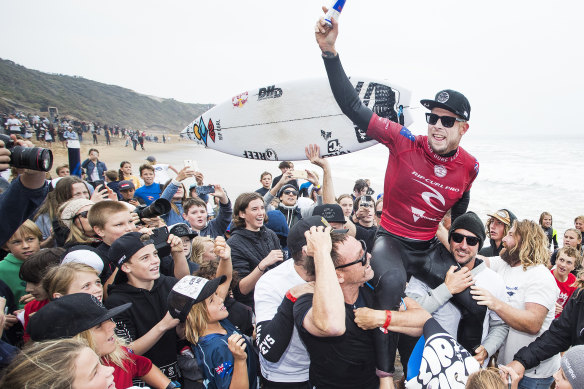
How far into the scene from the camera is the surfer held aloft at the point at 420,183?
8.48 ft

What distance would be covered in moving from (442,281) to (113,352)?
238 cm

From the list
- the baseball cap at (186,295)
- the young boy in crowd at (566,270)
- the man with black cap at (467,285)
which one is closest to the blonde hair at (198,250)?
the baseball cap at (186,295)

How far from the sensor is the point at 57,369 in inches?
55.3

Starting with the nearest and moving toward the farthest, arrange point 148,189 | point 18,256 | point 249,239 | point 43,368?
point 43,368
point 18,256
point 249,239
point 148,189

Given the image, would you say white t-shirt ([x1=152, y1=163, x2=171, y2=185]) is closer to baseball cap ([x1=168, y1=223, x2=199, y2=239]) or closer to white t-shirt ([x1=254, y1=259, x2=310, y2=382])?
baseball cap ([x1=168, y1=223, x2=199, y2=239])

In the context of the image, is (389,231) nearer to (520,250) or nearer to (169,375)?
(520,250)

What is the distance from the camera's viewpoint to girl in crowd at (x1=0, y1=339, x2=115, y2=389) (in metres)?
1.37

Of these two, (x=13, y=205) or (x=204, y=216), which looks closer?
(x=13, y=205)

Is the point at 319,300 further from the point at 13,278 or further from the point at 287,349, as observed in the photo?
the point at 13,278

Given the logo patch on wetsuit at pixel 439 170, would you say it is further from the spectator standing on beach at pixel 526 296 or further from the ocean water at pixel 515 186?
the ocean water at pixel 515 186

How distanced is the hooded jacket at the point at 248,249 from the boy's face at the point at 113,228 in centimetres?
106

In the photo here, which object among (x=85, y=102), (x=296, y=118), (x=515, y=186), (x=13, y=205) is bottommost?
(x=515, y=186)

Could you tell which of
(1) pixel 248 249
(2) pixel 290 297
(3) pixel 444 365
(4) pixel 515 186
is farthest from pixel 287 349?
(4) pixel 515 186

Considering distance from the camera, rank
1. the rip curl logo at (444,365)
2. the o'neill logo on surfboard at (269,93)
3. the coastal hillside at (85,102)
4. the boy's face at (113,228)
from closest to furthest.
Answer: the rip curl logo at (444,365) → the boy's face at (113,228) → the o'neill logo on surfboard at (269,93) → the coastal hillside at (85,102)
